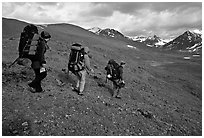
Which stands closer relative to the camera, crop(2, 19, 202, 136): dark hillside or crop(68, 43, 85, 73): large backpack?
crop(2, 19, 202, 136): dark hillside

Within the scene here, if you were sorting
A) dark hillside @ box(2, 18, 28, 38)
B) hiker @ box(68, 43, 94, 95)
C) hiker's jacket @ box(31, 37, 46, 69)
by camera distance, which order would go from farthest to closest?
dark hillside @ box(2, 18, 28, 38) < hiker @ box(68, 43, 94, 95) < hiker's jacket @ box(31, 37, 46, 69)

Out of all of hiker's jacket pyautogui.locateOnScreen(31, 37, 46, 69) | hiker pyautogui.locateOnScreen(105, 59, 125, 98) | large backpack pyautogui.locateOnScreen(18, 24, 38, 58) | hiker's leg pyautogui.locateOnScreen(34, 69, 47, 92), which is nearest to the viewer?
large backpack pyautogui.locateOnScreen(18, 24, 38, 58)

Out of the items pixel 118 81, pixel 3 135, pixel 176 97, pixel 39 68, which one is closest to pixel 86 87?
pixel 118 81

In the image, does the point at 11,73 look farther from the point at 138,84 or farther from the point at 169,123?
the point at 138,84

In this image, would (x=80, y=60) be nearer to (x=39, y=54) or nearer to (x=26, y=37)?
(x=39, y=54)

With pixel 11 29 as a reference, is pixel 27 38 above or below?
below

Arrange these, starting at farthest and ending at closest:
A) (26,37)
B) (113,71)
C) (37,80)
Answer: (113,71) → (37,80) → (26,37)

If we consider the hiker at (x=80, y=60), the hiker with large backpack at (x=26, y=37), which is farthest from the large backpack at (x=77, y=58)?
the hiker with large backpack at (x=26, y=37)

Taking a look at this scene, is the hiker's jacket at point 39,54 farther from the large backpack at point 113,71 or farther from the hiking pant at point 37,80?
the large backpack at point 113,71

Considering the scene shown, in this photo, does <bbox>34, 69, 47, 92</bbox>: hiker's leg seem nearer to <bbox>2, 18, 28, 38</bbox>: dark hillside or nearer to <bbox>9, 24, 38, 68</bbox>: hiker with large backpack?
<bbox>9, 24, 38, 68</bbox>: hiker with large backpack

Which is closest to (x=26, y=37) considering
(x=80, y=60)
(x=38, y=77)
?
(x=38, y=77)

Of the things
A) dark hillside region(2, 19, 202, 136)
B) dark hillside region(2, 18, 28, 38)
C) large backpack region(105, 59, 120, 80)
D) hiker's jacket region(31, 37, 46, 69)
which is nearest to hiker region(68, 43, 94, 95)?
dark hillside region(2, 19, 202, 136)

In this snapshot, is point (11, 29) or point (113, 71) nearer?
point (113, 71)

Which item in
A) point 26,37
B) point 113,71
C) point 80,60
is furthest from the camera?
point 113,71
